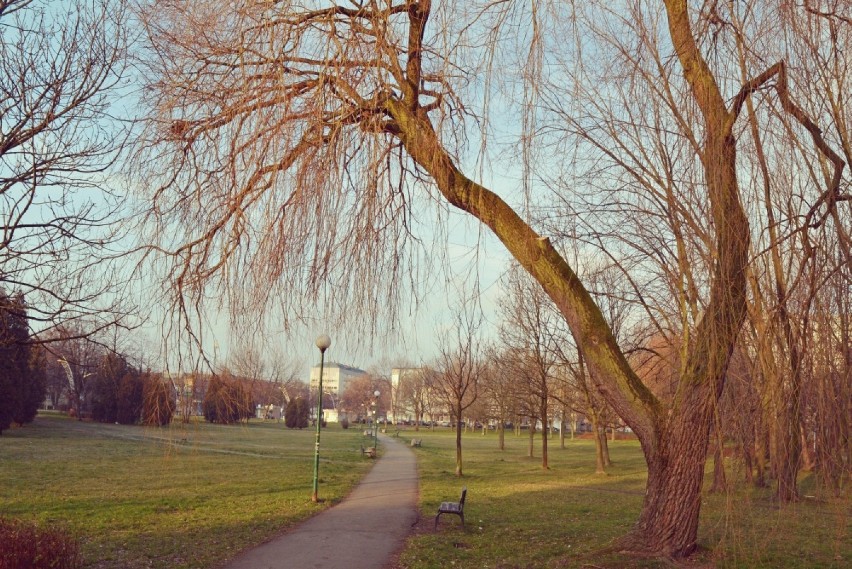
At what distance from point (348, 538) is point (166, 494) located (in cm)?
697

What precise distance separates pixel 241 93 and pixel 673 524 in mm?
6201

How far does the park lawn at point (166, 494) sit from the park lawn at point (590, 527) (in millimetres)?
2713

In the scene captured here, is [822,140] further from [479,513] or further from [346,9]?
[479,513]

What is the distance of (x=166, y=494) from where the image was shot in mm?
16047

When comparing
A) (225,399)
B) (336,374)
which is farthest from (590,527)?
(225,399)

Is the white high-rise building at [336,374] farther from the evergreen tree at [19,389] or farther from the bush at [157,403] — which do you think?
the evergreen tree at [19,389]

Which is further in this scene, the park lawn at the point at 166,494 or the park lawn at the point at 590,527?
the park lawn at the point at 166,494

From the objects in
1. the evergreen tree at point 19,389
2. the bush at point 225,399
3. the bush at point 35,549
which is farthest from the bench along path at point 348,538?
the evergreen tree at point 19,389

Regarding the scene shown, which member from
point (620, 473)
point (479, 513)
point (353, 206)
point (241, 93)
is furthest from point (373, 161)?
point (620, 473)

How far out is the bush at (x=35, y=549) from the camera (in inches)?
252

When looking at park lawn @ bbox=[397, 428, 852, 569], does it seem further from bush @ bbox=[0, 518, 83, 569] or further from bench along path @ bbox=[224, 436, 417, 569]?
bush @ bbox=[0, 518, 83, 569]

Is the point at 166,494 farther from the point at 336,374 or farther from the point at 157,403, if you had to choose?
the point at 157,403

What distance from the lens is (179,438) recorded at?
5742 mm

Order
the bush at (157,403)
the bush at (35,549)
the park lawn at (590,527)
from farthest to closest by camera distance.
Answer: the bush at (35,549) < the bush at (157,403) < the park lawn at (590,527)
